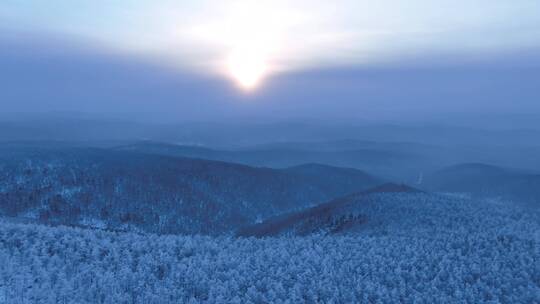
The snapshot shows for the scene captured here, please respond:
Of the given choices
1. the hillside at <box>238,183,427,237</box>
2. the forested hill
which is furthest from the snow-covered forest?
the forested hill

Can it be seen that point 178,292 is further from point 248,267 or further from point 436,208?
point 436,208

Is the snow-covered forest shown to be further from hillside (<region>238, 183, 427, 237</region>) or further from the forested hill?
the forested hill

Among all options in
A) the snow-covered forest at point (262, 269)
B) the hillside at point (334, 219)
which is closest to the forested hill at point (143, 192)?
the hillside at point (334, 219)

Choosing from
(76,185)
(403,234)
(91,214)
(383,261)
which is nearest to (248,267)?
(383,261)

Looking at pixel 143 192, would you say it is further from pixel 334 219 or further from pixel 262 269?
pixel 262 269

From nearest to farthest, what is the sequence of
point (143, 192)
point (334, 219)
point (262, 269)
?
1. point (262, 269)
2. point (334, 219)
3. point (143, 192)

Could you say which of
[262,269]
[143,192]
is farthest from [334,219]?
[143,192]
